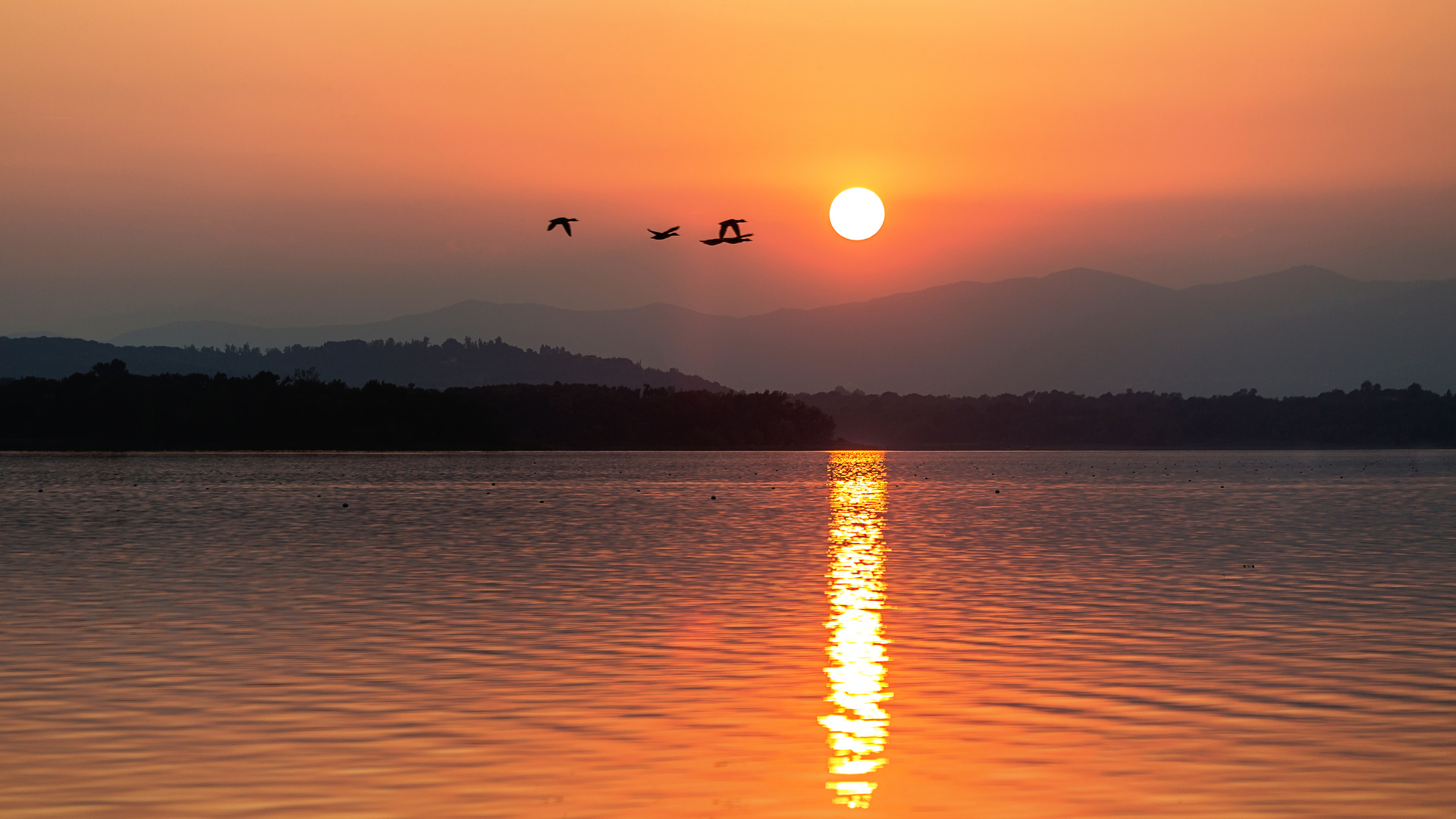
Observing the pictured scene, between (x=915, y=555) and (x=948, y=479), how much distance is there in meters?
102

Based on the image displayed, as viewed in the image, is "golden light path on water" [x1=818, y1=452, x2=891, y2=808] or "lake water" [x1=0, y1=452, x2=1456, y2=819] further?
"golden light path on water" [x1=818, y1=452, x2=891, y2=808]

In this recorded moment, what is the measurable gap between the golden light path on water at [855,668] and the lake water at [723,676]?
4.1 inches

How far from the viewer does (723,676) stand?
2420 centimetres

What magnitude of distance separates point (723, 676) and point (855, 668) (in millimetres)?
2478

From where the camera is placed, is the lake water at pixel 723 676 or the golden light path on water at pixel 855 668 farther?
the golden light path on water at pixel 855 668

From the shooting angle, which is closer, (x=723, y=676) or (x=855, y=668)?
(x=723, y=676)

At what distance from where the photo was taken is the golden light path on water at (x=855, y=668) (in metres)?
17.2

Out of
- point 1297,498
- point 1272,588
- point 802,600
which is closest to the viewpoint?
point 802,600

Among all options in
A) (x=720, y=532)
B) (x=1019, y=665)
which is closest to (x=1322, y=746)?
(x=1019, y=665)

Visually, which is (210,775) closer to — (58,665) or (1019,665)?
(58,665)

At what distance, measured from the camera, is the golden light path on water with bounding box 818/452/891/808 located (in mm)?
17219

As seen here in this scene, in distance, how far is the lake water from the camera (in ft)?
53.2

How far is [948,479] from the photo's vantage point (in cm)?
15188

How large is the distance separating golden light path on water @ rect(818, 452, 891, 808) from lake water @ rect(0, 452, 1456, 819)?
0.35ft
